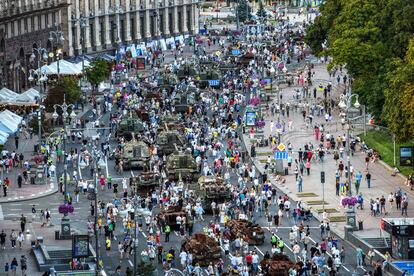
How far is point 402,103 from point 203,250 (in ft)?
105

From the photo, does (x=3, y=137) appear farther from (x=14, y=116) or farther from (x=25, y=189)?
(x=14, y=116)

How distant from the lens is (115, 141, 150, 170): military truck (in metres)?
153

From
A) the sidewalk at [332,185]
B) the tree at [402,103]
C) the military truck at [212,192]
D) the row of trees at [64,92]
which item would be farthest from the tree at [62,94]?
the military truck at [212,192]

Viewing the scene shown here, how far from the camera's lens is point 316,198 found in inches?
5551

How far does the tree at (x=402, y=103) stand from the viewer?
143750 millimetres

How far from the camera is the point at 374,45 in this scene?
175 metres

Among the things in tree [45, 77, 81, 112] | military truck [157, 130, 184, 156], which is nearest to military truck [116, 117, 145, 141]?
military truck [157, 130, 184, 156]

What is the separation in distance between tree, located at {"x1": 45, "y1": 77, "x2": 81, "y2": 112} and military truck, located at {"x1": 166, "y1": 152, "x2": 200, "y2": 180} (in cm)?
3079

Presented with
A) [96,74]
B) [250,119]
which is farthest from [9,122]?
[96,74]

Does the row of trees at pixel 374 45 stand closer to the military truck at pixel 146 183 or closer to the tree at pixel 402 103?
the tree at pixel 402 103

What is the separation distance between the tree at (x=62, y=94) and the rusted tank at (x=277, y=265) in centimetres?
6431

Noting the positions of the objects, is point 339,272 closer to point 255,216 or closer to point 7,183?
point 255,216

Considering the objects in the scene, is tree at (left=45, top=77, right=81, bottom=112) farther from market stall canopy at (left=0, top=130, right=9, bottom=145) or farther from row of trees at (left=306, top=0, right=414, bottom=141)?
row of trees at (left=306, top=0, right=414, bottom=141)

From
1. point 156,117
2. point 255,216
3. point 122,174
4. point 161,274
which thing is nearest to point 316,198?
point 255,216
